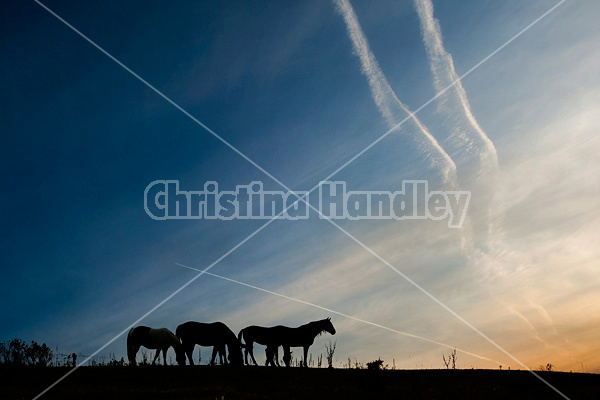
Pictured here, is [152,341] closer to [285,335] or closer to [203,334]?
[203,334]

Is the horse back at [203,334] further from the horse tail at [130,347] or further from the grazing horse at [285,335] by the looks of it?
the horse tail at [130,347]

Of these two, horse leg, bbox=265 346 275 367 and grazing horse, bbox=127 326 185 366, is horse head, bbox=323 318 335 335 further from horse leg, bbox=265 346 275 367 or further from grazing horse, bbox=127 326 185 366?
grazing horse, bbox=127 326 185 366

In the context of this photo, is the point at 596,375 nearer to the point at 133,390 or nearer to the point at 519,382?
the point at 519,382

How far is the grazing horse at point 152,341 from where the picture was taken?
2714 centimetres

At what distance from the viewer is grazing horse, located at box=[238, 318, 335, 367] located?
95.3ft

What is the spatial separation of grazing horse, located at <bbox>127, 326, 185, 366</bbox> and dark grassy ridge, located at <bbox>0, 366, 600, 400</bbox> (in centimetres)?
562

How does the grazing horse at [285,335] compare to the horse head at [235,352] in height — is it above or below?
above

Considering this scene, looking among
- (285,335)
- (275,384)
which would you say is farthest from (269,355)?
(275,384)

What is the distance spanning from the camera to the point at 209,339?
95.1 ft

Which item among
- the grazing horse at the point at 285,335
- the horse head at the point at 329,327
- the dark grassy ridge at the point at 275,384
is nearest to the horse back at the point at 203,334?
the grazing horse at the point at 285,335

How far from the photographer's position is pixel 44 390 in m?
16.7

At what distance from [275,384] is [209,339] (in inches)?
463

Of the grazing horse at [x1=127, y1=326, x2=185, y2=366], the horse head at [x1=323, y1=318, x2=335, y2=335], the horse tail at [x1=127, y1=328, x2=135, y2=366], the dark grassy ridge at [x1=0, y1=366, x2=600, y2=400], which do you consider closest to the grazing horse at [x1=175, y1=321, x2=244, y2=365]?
the grazing horse at [x1=127, y1=326, x2=185, y2=366]

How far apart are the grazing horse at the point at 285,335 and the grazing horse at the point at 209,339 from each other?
959 millimetres
